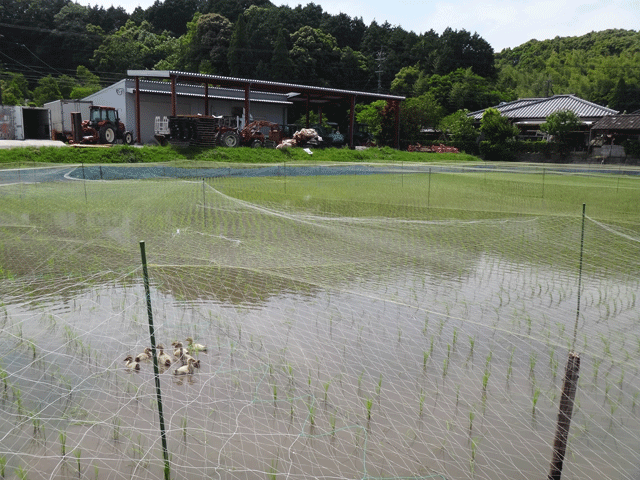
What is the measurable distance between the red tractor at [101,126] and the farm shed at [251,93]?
66.3 inches

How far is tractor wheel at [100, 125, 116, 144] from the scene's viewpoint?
70.9ft

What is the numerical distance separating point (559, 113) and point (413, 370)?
30.7 metres

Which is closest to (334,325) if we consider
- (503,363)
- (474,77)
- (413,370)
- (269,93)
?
(413,370)

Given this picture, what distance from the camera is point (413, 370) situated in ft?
12.9

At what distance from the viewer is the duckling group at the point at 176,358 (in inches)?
149

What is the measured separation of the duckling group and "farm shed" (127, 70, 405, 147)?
64.2 feet

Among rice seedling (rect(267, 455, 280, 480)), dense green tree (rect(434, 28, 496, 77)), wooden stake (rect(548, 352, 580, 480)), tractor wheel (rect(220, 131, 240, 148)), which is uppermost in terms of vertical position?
dense green tree (rect(434, 28, 496, 77))

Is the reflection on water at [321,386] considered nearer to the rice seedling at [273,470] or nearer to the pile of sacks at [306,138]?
the rice seedling at [273,470]

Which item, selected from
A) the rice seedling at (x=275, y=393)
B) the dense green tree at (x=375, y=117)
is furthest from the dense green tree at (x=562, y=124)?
the rice seedling at (x=275, y=393)

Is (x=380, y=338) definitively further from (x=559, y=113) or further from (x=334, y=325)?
(x=559, y=113)

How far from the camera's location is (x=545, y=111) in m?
34.2

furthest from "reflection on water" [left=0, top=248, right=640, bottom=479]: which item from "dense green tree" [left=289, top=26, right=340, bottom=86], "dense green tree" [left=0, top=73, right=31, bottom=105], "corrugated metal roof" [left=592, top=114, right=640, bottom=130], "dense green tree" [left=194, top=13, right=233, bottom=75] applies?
"dense green tree" [left=194, top=13, right=233, bottom=75]

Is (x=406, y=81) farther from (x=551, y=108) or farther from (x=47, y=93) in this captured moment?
(x=47, y=93)

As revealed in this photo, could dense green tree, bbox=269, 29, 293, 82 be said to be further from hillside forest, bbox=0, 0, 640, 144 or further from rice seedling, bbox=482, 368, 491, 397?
rice seedling, bbox=482, 368, 491, 397
